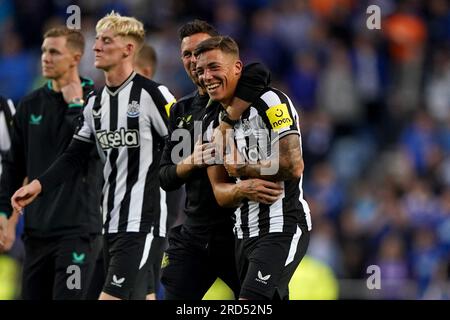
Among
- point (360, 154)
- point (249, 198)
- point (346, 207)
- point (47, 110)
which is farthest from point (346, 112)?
point (249, 198)

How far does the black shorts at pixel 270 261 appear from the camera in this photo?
21.9 feet

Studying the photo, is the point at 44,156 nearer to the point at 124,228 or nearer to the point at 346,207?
the point at 124,228

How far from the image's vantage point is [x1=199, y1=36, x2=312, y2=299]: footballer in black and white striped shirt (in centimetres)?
675

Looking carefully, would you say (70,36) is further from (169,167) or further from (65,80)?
(169,167)

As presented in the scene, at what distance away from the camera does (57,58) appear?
338 inches

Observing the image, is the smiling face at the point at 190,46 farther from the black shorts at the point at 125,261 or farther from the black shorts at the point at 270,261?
the black shorts at the point at 270,261

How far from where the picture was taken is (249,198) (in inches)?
270

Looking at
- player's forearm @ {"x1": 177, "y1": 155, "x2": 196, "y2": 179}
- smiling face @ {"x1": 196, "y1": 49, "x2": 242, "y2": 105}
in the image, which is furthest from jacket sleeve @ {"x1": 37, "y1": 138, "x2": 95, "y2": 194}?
smiling face @ {"x1": 196, "y1": 49, "x2": 242, "y2": 105}

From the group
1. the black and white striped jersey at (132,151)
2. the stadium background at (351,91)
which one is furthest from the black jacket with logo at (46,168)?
the stadium background at (351,91)

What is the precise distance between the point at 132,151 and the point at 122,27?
2.95 ft

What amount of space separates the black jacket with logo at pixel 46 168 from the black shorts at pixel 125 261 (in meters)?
0.60

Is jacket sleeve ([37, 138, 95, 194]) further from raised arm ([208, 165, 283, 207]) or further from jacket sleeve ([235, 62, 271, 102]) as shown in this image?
jacket sleeve ([235, 62, 271, 102])

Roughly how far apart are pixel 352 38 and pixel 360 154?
171cm

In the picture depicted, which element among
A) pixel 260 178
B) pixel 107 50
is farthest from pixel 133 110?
pixel 260 178
